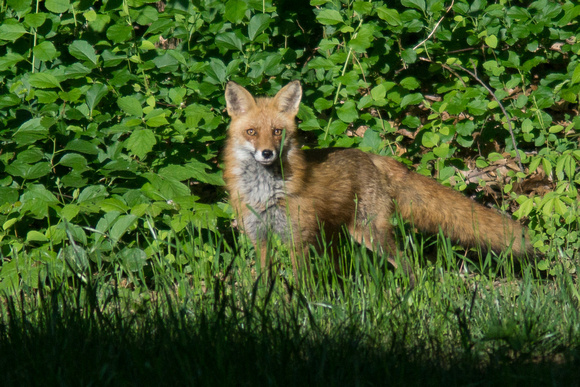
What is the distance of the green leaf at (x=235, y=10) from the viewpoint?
5031 millimetres

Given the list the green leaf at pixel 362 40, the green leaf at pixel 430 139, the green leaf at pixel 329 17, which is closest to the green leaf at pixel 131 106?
the green leaf at pixel 329 17

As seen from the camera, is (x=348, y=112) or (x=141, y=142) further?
(x=348, y=112)

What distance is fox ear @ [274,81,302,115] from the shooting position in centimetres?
520

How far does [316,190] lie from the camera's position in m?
5.29

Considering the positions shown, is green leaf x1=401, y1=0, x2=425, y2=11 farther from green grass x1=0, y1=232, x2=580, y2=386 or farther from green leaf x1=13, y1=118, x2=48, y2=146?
green leaf x1=13, y1=118, x2=48, y2=146

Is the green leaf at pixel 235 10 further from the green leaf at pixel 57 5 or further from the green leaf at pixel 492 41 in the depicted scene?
the green leaf at pixel 492 41

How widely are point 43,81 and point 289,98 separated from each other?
1919mm

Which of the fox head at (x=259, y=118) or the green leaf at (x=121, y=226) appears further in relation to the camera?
the fox head at (x=259, y=118)

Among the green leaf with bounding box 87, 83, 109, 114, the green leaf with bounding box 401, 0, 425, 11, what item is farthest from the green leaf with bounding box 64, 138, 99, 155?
the green leaf with bounding box 401, 0, 425, 11

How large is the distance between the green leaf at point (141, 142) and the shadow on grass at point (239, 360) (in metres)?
1.98

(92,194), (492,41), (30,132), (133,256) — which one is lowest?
(133,256)

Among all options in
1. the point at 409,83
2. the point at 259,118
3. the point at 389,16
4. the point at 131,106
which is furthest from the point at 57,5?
the point at 409,83

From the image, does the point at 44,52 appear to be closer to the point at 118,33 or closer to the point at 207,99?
the point at 118,33

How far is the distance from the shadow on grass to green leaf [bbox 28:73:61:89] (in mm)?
2410
